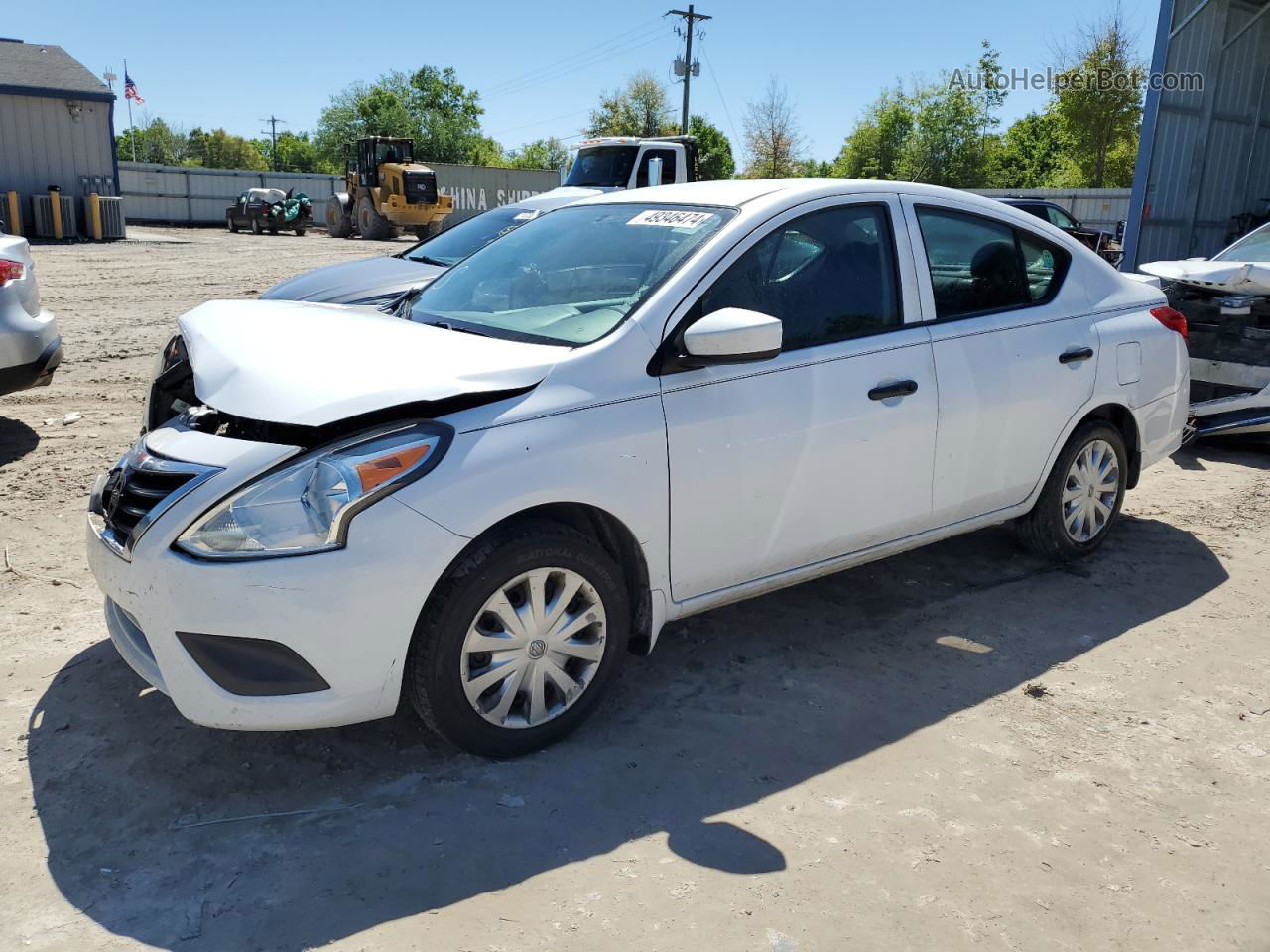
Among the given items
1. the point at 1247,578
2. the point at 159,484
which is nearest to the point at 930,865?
the point at 159,484

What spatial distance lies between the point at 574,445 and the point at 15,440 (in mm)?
5230

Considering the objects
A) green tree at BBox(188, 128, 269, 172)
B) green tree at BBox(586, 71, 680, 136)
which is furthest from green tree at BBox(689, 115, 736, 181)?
green tree at BBox(188, 128, 269, 172)

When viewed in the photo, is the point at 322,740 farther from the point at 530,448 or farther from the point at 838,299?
the point at 838,299

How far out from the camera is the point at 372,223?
3203 cm

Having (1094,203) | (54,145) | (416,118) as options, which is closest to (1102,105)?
(1094,203)

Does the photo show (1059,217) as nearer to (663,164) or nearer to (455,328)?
(663,164)

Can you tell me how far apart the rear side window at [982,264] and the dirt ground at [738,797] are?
1.32 metres

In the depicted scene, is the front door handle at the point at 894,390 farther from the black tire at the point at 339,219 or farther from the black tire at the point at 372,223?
the black tire at the point at 339,219

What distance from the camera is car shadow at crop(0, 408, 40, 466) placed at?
641 cm

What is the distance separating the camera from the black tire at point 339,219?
33.9 metres

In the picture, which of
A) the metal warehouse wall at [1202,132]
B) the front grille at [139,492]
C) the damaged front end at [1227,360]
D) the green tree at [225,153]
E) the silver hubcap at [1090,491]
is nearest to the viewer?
the front grille at [139,492]

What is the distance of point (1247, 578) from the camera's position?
16.5 ft

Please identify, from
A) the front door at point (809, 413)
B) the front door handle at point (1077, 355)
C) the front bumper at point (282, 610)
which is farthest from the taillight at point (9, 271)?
the front door handle at point (1077, 355)

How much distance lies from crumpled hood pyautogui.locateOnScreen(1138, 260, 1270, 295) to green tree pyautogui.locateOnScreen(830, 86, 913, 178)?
45.9 meters
